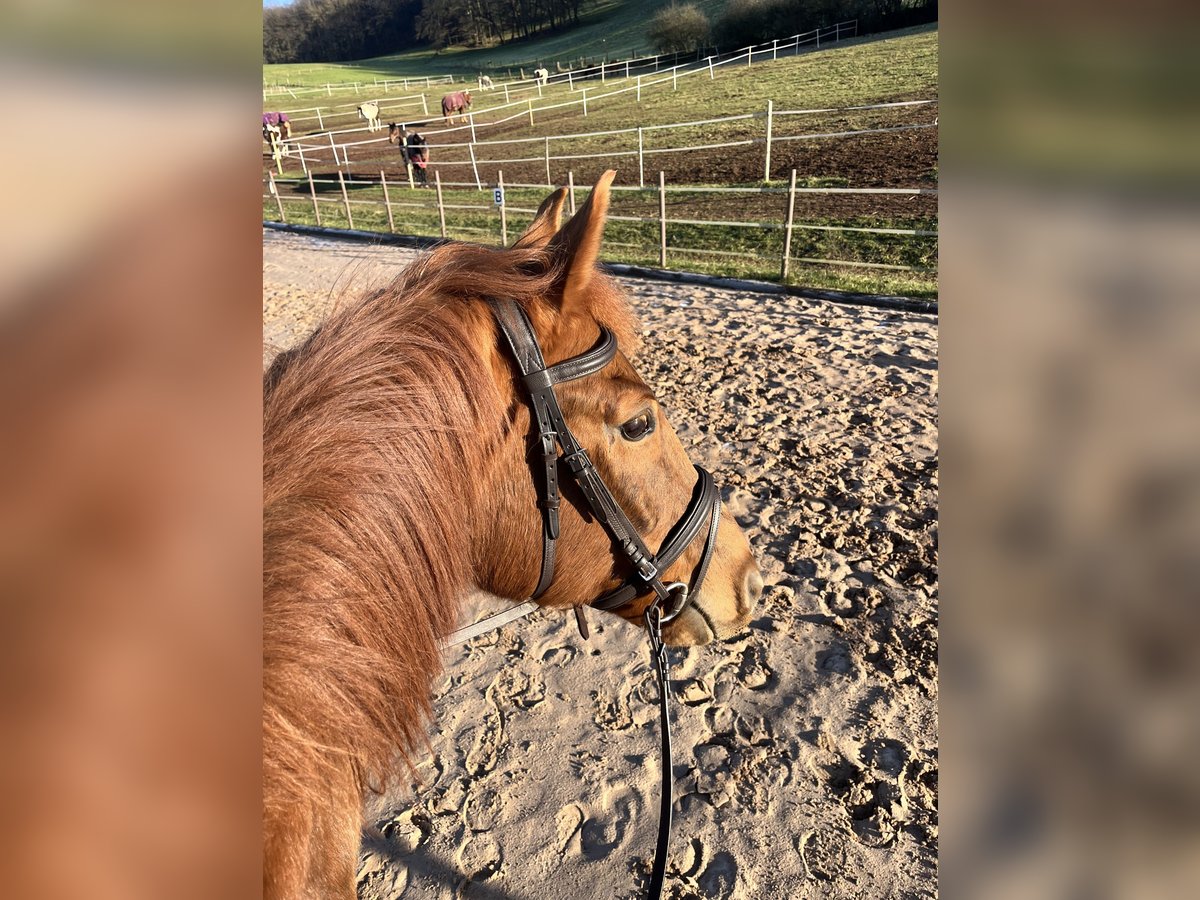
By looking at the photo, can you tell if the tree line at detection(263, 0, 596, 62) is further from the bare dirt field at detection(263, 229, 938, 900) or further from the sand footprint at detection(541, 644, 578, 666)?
the sand footprint at detection(541, 644, 578, 666)

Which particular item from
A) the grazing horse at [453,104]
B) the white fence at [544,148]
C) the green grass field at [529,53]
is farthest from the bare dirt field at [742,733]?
the green grass field at [529,53]

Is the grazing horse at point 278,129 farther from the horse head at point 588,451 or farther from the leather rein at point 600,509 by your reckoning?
the leather rein at point 600,509

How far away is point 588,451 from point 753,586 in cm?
79

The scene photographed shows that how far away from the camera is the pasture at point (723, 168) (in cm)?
991

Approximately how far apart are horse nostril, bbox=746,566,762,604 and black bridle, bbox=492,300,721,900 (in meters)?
0.19

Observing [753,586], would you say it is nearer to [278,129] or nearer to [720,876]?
[720,876]

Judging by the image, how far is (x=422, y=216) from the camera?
15898 mm

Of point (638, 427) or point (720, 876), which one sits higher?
point (638, 427)

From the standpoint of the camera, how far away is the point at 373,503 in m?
1.25

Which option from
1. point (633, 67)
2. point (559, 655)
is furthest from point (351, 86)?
point (559, 655)

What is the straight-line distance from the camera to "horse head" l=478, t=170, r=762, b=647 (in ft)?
5.08
